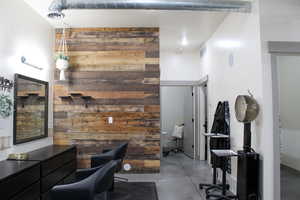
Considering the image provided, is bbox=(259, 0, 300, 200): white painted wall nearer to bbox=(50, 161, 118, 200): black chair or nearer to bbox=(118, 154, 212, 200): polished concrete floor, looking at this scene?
bbox=(118, 154, 212, 200): polished concrete floor

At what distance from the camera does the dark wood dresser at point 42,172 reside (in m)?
2.32

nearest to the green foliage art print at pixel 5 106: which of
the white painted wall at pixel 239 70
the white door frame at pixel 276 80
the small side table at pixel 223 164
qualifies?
the small side table at pixel 223 164

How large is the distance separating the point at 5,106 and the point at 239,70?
3.38 metres

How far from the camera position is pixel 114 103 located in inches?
179

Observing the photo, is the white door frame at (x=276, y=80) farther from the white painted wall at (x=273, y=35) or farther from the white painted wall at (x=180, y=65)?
the white painted wall at (x=180, y=65)

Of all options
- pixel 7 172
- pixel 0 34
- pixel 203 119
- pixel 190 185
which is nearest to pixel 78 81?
pixel 0 34

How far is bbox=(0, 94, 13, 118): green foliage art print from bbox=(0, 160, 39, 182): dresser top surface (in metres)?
0.60

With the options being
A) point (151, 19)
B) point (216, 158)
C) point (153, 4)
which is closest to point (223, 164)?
point (216, 158)

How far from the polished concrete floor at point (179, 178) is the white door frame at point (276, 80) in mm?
1262

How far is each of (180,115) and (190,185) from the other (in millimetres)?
3735

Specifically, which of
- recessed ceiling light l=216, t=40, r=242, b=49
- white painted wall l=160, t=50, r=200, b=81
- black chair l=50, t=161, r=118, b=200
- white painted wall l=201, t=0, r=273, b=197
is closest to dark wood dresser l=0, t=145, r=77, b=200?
black chair l=50, t=161, r=118, b=200

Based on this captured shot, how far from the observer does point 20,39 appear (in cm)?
343

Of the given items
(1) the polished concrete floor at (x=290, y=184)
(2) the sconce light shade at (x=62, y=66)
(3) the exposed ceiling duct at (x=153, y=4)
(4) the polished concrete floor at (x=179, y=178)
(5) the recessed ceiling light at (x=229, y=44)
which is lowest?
(4) the polished concrete floor at (x=179, y=178)

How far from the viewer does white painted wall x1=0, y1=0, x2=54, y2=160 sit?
3080 mm
